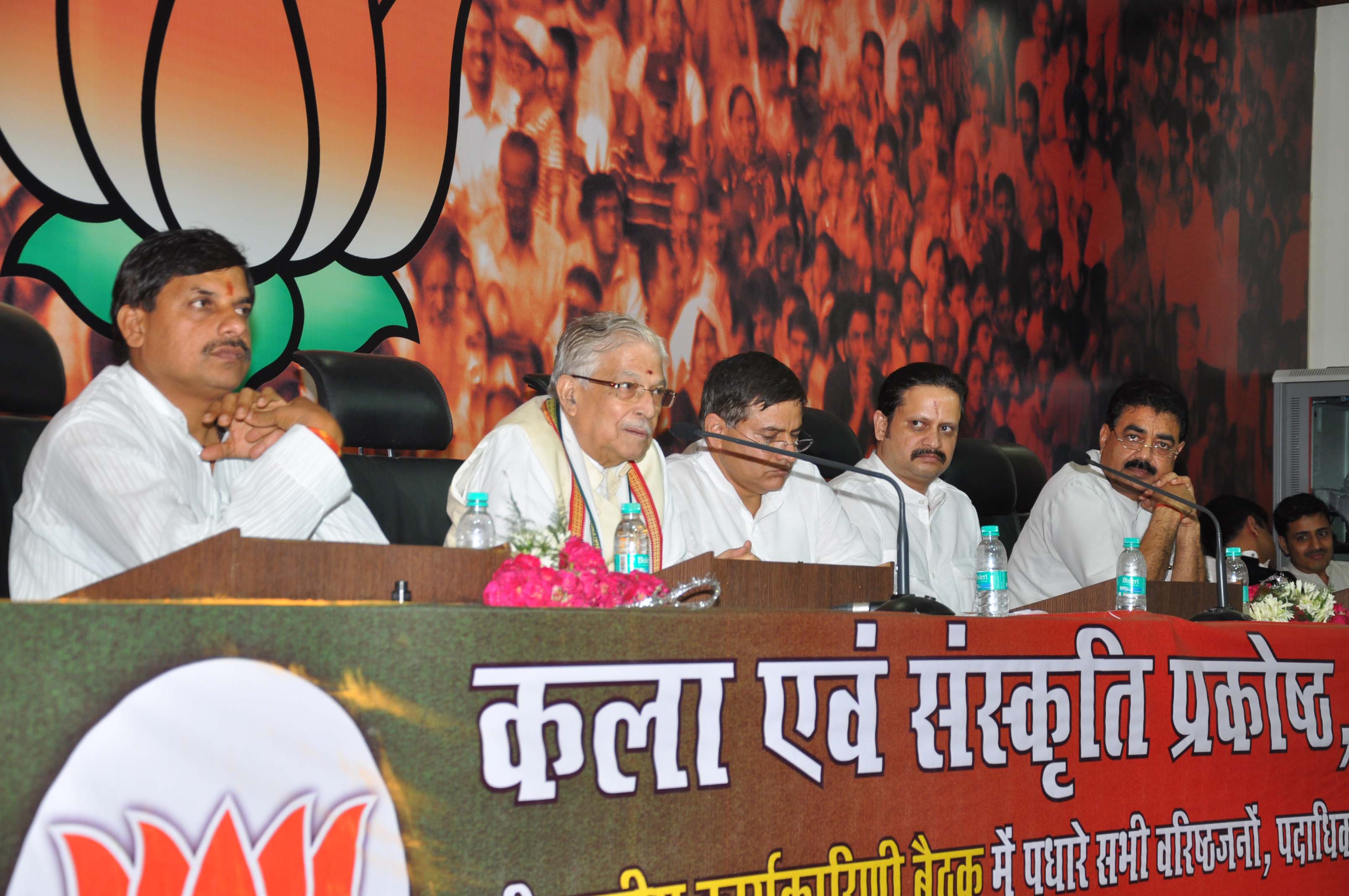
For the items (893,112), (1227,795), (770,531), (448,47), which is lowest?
(1227,795)

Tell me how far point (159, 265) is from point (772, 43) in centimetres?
266

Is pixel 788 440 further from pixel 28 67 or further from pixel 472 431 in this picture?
pixel 28 67

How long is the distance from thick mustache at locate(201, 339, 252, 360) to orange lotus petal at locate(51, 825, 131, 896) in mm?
1283

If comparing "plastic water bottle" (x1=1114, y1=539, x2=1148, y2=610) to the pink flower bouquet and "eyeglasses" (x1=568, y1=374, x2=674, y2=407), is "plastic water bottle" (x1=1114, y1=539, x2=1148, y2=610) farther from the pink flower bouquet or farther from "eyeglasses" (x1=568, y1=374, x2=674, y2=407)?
the pink flower bouquet

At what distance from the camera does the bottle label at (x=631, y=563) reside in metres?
2.08

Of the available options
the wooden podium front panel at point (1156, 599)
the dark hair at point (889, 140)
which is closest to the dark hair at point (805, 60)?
the dark hair at point (889, 140)

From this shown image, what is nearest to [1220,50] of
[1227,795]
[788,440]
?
[788,440]

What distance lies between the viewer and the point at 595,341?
104 inches

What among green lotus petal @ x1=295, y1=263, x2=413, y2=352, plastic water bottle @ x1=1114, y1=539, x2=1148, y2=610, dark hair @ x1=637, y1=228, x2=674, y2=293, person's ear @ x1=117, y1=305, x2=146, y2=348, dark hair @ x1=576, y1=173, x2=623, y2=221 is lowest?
plastic water bottle @ x1=1114, y1=539, x2=1148, y2=610

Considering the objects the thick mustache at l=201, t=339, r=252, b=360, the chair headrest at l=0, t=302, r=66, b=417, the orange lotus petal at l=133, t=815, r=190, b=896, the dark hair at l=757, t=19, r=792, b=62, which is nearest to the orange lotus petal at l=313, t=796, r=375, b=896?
the orange lotus petal at l=133, t=815, r=190, b=896

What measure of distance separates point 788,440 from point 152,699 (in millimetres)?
2208

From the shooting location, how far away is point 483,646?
1232 millimetres

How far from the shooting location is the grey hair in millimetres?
2645

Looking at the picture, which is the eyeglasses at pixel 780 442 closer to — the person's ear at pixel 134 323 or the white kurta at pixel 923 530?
the white kurta at pixel 923 530
